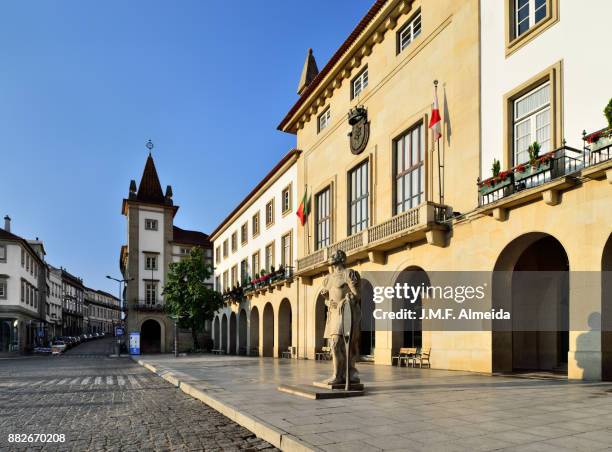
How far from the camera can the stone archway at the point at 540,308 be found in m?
15.9

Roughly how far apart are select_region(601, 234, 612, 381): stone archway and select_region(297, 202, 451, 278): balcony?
19.1 ft

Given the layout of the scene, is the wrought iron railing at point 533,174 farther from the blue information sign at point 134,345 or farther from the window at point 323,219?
the blue information sign at point 134,345

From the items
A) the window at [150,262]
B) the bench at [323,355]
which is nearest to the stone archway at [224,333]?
the window at [150,262]

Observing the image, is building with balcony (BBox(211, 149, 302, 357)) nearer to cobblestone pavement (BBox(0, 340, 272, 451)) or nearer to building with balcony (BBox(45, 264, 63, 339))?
cobblestone pavement (BBox(0, 340, 272, 451))

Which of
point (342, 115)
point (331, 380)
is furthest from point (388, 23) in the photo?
point (331, 380)

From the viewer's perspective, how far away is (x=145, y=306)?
57.5 meters

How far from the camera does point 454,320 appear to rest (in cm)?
1638

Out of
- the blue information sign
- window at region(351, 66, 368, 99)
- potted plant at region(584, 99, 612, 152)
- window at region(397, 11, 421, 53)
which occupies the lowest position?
the blue information sign

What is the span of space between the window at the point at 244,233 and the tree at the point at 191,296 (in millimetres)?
4004

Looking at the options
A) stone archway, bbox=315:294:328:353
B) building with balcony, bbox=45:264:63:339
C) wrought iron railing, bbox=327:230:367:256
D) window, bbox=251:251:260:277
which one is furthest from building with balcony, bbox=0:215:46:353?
wrought iron railing, bbox=327:230:367:256

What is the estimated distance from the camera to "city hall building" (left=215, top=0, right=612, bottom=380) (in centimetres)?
1231

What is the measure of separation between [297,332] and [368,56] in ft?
49.8

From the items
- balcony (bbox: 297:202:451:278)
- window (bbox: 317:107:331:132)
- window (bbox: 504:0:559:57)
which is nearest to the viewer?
window (bbox: 504:0:559:57)

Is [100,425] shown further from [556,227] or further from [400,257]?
[400,257]
